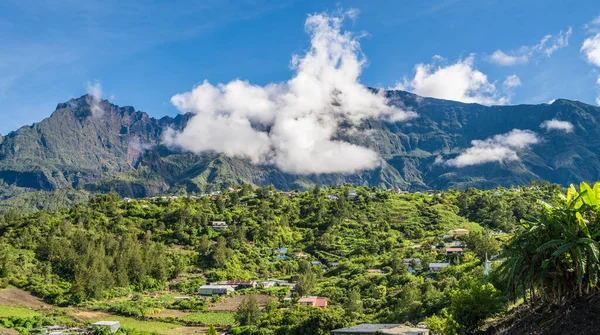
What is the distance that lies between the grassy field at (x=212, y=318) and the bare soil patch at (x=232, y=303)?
2154 mm

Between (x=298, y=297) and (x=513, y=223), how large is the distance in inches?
2724

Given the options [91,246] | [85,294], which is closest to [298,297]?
[85,294]

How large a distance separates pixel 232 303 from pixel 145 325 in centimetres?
1735

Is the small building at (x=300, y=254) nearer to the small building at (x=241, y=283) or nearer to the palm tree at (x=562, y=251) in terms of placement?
the small building at (x=241, y=283)

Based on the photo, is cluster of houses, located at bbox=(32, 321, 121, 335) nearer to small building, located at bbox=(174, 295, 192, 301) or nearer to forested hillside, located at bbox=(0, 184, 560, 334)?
forested hillside, located at bbox=(0, 184, 560, 334)

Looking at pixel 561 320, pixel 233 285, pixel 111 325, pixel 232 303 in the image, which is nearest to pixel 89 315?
pixel 111 325

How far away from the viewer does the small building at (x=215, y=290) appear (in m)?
84.9

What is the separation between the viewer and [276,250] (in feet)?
373

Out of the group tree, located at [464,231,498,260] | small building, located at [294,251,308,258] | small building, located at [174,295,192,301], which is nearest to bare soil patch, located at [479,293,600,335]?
tree, located at [464,231,498,260]

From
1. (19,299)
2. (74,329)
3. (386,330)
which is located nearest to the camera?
(386,330)

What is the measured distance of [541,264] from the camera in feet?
64.3

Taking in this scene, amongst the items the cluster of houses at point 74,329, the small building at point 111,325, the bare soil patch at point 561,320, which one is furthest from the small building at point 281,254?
the bare soil patch at point 561,320

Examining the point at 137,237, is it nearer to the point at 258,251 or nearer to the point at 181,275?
the point at 181,275

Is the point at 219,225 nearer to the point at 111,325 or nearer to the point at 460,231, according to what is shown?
the point at 460,231
